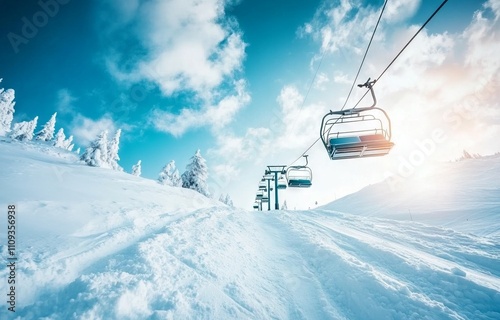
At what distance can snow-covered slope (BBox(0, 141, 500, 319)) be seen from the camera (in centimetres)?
358

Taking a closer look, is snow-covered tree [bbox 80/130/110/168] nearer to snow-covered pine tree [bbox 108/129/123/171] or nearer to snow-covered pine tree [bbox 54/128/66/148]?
snow-covered pine tree [bbox 108/129/123/171]

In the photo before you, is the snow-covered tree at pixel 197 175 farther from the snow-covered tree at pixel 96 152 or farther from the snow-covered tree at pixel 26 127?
the snow-covered tree at pixel 26 127

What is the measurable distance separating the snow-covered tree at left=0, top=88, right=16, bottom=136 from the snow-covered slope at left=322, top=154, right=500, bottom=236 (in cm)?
8664

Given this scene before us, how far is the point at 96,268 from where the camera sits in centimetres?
437

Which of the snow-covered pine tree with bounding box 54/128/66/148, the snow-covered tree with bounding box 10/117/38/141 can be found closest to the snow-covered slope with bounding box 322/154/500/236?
the snow-covered pine tree with bounding box 54/128/66/148

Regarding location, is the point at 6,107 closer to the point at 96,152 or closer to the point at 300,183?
the point at 96,152

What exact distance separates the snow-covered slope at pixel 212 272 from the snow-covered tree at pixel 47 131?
6776 cm

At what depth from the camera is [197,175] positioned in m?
34.0

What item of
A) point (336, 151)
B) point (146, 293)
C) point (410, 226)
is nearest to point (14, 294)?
point (146, 293)

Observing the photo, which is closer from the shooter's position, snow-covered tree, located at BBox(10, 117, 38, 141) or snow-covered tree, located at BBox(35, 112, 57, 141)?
snow-covered tree, located at BBox(35, 112, 57, 141)

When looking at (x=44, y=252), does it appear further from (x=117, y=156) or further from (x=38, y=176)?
(x=117, y=156)

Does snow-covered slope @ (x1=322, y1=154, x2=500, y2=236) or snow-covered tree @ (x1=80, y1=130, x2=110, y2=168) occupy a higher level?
snow-covered tree @ (x1=80, y1=130, x2=110, y2=168)

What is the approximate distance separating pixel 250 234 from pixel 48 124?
250ft

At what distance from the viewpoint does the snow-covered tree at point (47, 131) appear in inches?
2263
